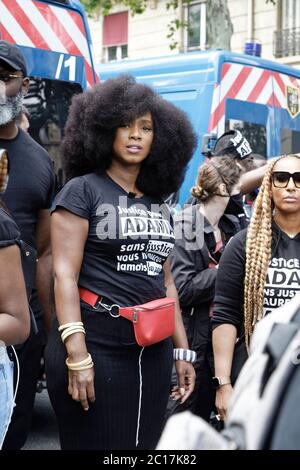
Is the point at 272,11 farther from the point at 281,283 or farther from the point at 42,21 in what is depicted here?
the point at 281,283

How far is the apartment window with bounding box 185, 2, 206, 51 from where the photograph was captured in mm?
23656

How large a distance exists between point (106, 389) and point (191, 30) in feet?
67.7

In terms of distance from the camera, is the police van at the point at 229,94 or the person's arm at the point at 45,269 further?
the police van at the point at 229,94

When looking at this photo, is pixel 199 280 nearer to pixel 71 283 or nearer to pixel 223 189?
pixel 223 189

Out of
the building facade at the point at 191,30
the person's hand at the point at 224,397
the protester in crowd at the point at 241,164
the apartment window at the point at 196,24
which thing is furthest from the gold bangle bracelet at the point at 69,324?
the apartment window at the point at 196,24

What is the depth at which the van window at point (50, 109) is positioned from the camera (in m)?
5.86

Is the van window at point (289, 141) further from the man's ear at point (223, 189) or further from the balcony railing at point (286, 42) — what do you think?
the balcony railing at point (286, 42)

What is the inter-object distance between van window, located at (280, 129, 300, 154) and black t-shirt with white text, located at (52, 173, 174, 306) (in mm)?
5385

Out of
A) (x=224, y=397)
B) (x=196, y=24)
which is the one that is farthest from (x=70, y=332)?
(x=196, y=24)

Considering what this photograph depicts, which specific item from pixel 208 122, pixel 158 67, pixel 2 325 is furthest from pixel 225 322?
pixel 158 67

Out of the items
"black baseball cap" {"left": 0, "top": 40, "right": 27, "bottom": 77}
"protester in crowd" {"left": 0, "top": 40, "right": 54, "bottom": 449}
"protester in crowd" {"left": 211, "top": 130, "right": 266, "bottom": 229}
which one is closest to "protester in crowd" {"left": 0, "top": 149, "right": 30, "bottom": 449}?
"protester in crowd" {"left": 0, "top": 40, "right": 54, "bottom": 449}

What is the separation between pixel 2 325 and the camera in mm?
2924

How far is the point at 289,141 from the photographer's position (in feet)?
29.2

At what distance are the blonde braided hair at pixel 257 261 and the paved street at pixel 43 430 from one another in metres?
2.32
